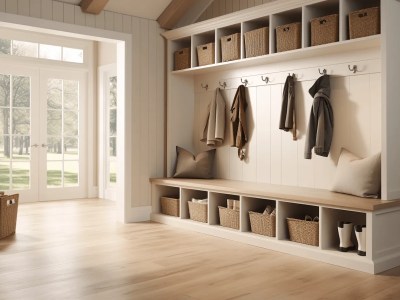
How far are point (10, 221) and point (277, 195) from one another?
2.58 meters

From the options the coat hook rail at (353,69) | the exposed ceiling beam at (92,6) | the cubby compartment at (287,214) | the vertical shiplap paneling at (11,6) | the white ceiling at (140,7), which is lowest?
the cubby compartment at (287,214)

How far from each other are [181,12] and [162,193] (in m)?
2.11

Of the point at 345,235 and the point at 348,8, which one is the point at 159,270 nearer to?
the point at 345,235

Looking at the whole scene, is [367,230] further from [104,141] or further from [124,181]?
[104,141]

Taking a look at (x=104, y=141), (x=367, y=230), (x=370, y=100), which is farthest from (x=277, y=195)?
(x=104, y=141)

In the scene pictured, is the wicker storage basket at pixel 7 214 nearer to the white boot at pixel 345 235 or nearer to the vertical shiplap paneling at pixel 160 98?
the vertical shiplap paneling at pixel 160 98

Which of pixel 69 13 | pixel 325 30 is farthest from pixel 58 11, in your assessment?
pixel 325 30

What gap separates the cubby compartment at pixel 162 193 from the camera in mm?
5578

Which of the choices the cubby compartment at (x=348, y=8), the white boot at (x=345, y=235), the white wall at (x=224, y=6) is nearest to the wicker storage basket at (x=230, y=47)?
the white wall at (x=224, y=6)

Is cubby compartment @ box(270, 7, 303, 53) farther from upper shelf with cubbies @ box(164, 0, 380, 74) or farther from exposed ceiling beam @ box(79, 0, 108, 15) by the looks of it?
exposed ceiling beam @ box(79, 0, 108, 15)

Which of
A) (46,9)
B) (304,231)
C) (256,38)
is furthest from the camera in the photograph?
(46,9)

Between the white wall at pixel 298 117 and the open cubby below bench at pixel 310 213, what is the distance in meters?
0.22

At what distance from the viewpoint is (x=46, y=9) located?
4770mm

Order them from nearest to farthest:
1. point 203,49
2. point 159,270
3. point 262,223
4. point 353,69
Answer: point 159,270 < point 353,69 < point 262,223 < point 203,49
